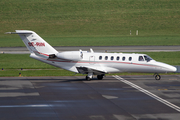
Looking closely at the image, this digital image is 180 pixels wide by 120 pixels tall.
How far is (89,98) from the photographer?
2427cm

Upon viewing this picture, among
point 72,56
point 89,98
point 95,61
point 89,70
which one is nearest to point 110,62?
point 95,61

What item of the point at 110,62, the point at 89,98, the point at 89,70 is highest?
the point at 110,62

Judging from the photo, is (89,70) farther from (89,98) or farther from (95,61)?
(89,98)

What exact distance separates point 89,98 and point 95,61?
377 inches

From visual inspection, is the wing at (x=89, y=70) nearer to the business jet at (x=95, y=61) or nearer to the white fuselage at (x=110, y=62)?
the business jet at (x=95, y=61)

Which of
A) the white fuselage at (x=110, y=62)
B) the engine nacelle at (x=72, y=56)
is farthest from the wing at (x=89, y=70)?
the engine nacelle at (x=72, y=56)

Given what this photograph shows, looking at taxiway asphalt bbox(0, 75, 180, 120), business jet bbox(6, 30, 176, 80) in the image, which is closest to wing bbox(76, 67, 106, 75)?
business jet bbox(6, 30, 176, 80)

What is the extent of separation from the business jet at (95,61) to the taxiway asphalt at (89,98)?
4.02 feet

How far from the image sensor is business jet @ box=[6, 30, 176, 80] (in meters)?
33.0

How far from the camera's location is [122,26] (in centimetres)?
10562

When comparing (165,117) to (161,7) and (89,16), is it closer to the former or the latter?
(89,16)

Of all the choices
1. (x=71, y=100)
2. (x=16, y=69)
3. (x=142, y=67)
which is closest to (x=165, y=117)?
(x=71, y=100)

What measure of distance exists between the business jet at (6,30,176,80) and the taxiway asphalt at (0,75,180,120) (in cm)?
123

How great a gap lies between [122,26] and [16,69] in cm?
6723
